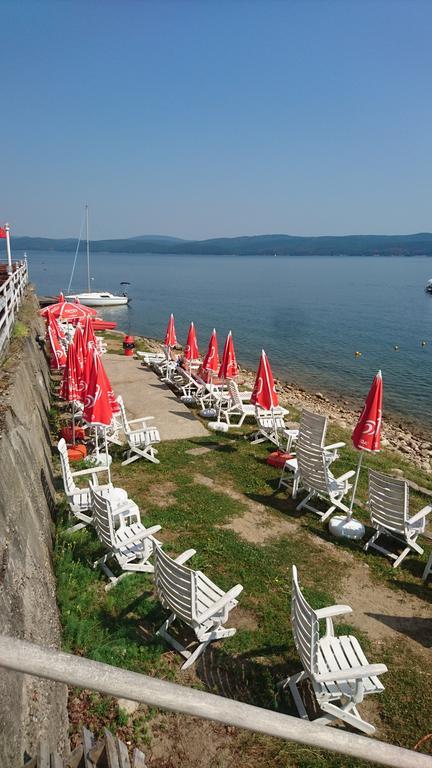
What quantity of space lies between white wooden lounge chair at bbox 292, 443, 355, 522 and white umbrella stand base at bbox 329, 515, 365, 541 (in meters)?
0.30

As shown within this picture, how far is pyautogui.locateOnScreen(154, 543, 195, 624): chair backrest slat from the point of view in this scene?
472cm

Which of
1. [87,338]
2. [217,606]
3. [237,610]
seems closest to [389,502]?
[237,610]

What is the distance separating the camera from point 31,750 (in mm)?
3213

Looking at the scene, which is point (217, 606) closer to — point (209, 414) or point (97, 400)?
point (97, 400)

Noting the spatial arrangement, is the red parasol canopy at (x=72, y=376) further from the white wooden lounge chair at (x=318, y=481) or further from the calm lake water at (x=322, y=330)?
the calm lake water at (x=322, y=330)

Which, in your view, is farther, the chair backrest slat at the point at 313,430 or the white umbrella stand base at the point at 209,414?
the white umbrella stand base at the point at 209,414

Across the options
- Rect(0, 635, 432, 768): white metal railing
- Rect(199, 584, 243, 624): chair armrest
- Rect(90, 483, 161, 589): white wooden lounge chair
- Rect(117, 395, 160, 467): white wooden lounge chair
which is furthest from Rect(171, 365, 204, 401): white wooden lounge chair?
Rect(0, 635, 432, 768): white metal railing

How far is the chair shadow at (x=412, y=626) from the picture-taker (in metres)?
5.59

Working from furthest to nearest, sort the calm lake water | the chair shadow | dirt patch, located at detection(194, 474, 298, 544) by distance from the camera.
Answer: the calm lake water → dirt patch, located at detection(194, 474, 298, 544) → the chair shadow

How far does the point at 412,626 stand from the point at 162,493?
4572 millimetres

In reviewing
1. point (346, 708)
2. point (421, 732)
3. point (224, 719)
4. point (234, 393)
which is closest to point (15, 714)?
point (224, 719)

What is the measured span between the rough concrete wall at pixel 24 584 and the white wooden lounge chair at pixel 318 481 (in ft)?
14.4

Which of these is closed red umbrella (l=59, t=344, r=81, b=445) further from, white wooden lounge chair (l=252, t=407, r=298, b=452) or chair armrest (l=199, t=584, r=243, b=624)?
chair armrest (l=199, t=584, r=243, b=624)

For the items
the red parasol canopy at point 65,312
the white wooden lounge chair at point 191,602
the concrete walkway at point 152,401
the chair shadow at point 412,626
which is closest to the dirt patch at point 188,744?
the white wooden lounge chair at point 191,602
